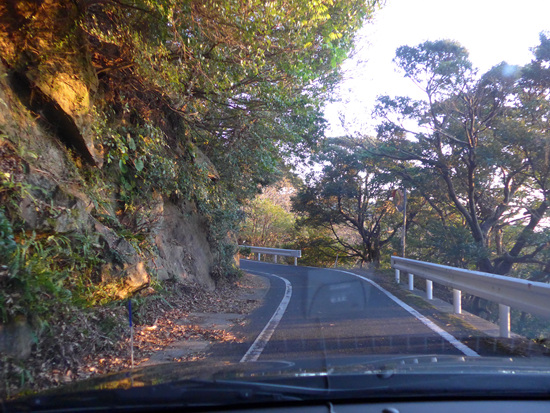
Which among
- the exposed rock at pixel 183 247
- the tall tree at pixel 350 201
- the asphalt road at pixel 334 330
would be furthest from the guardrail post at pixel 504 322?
the tall tree at pixel 350 201

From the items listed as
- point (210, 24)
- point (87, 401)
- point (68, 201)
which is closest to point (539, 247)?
point (210, 24)

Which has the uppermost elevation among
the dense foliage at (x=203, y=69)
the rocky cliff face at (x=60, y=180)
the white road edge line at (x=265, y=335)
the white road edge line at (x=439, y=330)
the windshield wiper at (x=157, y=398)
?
the dense foliage at (x=203, y=69)

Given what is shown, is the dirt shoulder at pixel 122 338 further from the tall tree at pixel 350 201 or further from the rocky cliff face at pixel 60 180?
the tall tree at pixel 350 201

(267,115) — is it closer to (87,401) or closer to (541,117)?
(87,401)

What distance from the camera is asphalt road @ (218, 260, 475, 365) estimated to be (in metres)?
6.12

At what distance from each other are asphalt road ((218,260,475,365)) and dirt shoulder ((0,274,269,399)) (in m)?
0.65

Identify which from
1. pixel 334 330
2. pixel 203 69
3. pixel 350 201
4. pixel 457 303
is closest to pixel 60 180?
pixel 203 69

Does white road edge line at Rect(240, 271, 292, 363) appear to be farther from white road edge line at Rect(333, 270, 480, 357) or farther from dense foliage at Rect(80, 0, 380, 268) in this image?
dense foliage at Rect(80, 0, 380, 268)

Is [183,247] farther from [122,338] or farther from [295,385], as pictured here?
[295,385]

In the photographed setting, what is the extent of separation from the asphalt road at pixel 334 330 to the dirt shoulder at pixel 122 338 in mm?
647

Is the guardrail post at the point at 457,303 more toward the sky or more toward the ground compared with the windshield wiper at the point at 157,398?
more toward the ground

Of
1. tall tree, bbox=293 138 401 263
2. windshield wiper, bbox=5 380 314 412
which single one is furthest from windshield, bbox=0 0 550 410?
tall tree, bbox=293 138 401 263

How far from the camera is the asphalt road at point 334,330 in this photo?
241 inches

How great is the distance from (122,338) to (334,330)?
3.44 metres
